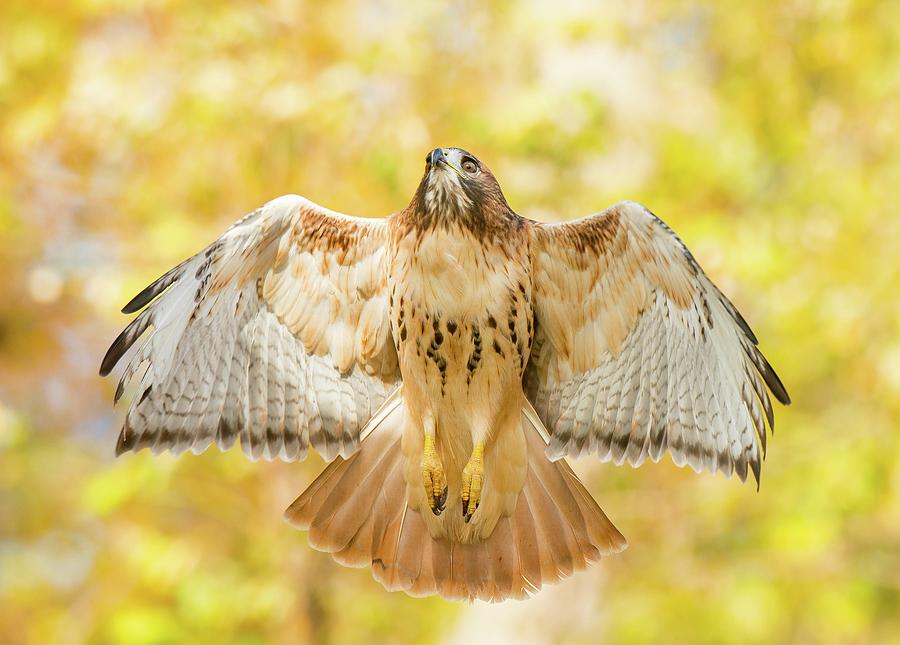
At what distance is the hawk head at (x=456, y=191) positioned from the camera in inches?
102

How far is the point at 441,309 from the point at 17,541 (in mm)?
8745

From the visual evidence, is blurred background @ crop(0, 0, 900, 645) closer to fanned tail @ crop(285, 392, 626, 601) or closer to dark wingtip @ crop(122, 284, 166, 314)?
fanned tail @ crop(285, 392, 626, 601)

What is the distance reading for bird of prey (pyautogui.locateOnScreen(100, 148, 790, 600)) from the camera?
273 centimetres

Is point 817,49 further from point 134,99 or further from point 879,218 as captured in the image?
point 134,99

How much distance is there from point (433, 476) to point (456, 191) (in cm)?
74

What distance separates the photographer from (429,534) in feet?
9.50

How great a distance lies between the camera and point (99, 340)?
27.2 feet

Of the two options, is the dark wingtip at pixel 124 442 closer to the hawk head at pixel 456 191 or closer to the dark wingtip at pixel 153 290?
the dark wingtip at pixel 153 290

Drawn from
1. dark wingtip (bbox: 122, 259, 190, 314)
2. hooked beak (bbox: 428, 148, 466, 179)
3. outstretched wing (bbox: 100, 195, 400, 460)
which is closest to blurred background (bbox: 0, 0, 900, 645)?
outstretched wing (bbox: 100, 195, 400, 460)

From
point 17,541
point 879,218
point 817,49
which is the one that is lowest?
point 17,541

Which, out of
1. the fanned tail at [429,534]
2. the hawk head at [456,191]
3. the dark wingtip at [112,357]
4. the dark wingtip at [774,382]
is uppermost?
the hawk head at [456,191]

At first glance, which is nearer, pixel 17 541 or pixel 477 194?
pixel 477 194

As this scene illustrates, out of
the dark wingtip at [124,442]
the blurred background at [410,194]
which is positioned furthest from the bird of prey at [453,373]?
the blurred background at [410,194]

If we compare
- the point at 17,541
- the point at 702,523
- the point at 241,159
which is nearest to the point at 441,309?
the point at 241,159
